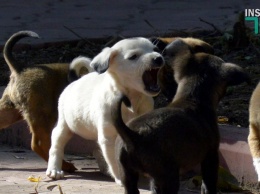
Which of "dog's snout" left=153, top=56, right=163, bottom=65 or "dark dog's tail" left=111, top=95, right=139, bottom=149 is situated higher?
"dog's snout" left=153, top=56, right=163, bottom=65

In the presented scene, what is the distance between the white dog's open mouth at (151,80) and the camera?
20.1 feet

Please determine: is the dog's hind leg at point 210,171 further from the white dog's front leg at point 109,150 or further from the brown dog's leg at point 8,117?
the brown dog's leg at point 8,117

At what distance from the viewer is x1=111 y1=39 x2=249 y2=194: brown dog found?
5379 mm

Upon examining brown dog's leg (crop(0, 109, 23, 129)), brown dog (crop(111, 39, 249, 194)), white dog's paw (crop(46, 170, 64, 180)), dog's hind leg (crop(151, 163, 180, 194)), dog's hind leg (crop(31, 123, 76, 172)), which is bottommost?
white dog's paw (crop(46, 170, 64, 180))

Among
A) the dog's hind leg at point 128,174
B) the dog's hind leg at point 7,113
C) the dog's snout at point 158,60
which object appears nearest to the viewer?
the dog's hind leg at point 128,174

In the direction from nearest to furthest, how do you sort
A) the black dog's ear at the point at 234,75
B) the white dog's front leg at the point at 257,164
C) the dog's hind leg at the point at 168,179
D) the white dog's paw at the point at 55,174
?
the dog's hind leg at the point at 168,179
the black dog's ear at the point at 234,75
the white dog's front leg at the point at 257,164
the white dog's paw at the point at 55,174

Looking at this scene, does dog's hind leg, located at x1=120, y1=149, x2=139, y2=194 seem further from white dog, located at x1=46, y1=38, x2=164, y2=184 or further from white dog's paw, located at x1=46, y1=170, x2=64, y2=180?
white dog's paw, located at x1=46, y1=170, x2=64, y2=180

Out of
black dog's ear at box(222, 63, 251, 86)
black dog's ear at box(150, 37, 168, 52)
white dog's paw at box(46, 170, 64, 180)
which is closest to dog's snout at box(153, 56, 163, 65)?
black dog's ear at box(222, 63, 251, 86)

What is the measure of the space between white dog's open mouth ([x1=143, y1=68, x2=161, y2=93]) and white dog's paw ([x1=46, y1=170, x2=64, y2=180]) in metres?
1.05

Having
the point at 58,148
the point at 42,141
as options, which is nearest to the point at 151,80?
the point at 58,148

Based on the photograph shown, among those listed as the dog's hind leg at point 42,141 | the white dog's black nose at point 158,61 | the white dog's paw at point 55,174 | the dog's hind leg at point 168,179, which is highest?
the white dog's black nose at point 158,61

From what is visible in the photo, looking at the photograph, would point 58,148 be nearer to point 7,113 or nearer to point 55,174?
point 55,174

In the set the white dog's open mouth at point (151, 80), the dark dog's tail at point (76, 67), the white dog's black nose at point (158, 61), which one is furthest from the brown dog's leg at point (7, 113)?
the white dog's black nose at point (158, 61)

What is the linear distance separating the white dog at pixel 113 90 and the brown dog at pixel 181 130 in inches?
11.3
